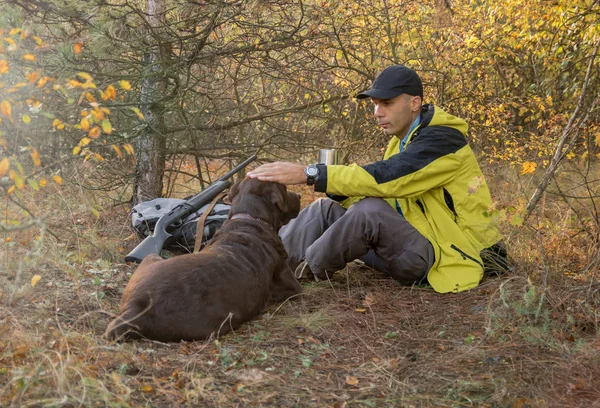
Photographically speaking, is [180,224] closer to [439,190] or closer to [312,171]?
[312,171]

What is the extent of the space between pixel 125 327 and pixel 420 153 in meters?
2.48

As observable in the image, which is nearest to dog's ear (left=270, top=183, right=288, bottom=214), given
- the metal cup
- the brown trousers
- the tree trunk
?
the brown trousers

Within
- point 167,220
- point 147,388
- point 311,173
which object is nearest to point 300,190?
point 167,220

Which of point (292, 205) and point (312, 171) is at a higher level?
point (312, 171)

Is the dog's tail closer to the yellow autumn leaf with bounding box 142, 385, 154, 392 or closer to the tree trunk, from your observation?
the yellow autumn leaf with bounding box 142, 385, 154, 392

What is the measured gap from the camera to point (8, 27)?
432cm

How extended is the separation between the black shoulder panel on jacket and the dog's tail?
2.00 meters

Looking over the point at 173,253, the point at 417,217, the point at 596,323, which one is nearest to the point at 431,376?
the point at 596,323

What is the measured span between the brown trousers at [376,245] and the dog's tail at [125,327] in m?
1.86

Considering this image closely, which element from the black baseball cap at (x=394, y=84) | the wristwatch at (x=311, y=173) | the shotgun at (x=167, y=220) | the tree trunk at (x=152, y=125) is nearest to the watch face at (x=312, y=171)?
the wristwatch at (x=311, y=173)

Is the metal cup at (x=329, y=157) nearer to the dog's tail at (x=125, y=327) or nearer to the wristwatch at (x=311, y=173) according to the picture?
the wristwatch at (x=311, y=173)

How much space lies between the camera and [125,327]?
3.44 meters

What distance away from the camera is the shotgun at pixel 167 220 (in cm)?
518

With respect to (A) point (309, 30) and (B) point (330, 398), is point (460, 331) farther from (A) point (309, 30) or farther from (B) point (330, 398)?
(A) point (309, 30)
